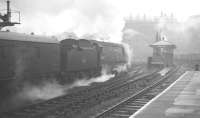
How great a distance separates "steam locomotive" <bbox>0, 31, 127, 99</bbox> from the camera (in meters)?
10.9

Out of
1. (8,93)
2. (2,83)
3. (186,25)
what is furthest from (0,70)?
(186,25)

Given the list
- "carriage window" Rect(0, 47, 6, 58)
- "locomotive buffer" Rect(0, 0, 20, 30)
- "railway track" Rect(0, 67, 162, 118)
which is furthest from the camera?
"locomotive buffer" Rect(0, 0, 20, 30)

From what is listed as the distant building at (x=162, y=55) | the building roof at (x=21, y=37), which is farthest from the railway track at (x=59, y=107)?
the distant building at (x=162, y=55)

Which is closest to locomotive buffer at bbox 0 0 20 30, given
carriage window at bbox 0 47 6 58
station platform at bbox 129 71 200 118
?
carriage window at bbox 0 47 6 58

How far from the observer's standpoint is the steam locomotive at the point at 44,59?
1094cm

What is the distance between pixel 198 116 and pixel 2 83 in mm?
7139

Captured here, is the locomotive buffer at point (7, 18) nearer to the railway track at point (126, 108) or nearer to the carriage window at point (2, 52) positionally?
the carriage window at point (2, 52)

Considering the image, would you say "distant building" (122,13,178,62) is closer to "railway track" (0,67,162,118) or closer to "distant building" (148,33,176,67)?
"distant building" (148,33,176,67)

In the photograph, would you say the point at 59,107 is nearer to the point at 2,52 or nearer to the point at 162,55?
the point at 2,52

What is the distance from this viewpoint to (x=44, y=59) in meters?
13.4

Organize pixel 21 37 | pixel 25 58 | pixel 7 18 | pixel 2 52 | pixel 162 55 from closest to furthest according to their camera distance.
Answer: pixel 2 52
pixel 21 37
pixel 25 58
pixel 7 18
pixel 162 55

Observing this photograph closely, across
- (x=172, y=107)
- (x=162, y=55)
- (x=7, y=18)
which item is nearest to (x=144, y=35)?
(x=162, y=55)

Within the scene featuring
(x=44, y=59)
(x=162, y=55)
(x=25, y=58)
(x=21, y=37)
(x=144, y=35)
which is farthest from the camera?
(x=144, y=35)

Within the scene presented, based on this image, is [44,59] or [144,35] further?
[144,35]
